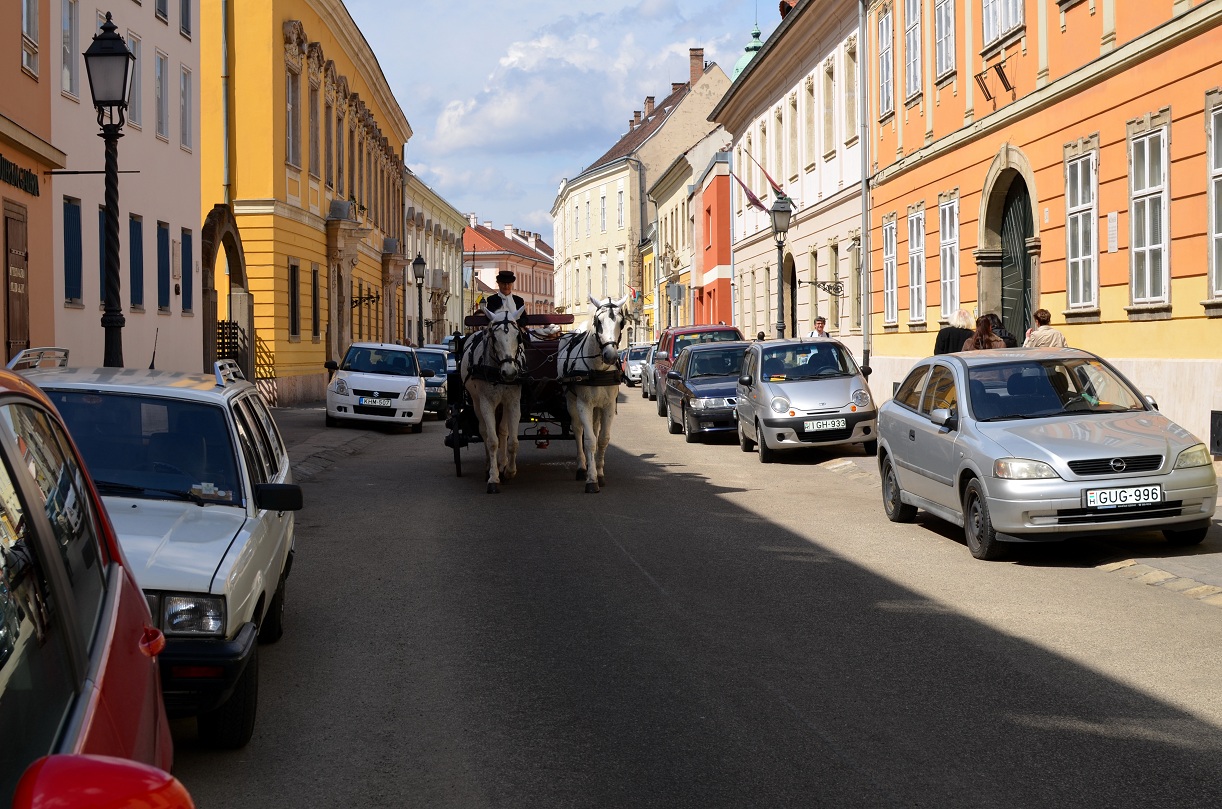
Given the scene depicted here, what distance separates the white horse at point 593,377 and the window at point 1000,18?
8.96 metres

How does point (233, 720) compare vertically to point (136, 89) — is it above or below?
below

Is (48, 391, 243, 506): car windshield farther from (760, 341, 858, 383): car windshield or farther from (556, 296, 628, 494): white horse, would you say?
(760, 341, 858, 383): car windshield

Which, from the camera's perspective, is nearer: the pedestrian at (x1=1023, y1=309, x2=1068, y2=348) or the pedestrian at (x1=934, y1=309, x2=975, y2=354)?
the pedestrian at (x1=1023, y1=309, x2=1068, y2=348)

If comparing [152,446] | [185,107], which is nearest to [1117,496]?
[152,446]

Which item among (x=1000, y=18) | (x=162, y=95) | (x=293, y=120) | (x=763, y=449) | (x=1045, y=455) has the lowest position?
→ (x=763, y=449)

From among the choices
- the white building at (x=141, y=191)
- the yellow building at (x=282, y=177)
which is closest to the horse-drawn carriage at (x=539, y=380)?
the white building at (x=141, y=191)

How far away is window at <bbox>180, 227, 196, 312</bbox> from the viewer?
3055cm

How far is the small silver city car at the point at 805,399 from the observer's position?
63.8 feet

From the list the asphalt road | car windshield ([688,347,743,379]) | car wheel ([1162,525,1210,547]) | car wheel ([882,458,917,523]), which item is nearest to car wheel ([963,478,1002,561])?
the asphalt road

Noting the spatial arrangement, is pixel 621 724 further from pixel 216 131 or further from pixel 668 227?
pixel 668 227

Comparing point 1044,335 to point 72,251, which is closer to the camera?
point 1044,335

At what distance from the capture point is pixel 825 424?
1942 centimetres

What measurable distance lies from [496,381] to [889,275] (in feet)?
52.3

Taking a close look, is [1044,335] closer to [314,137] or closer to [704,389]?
[704,389]
